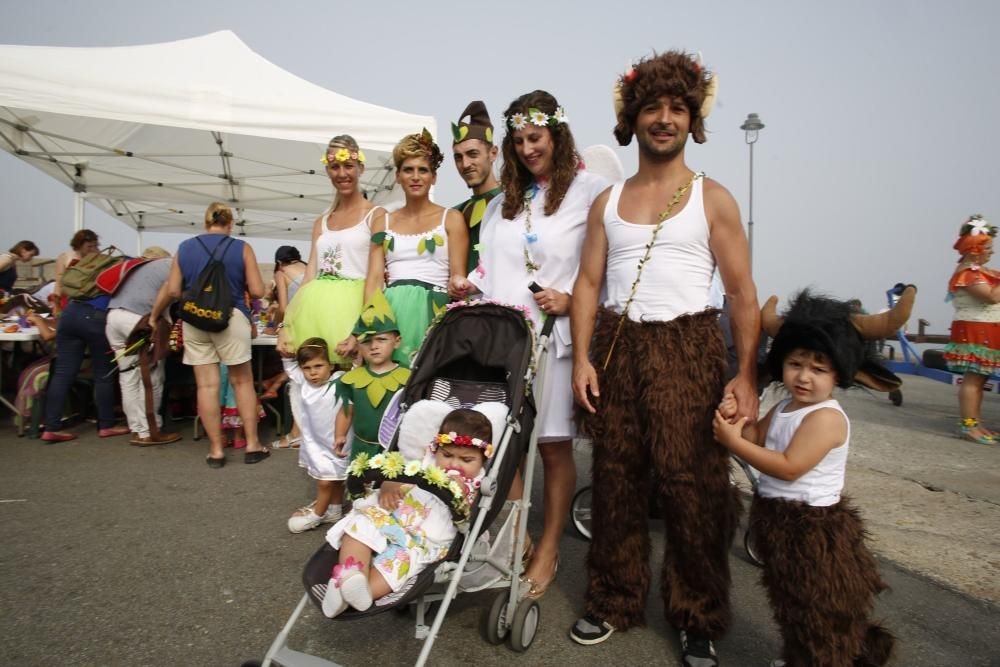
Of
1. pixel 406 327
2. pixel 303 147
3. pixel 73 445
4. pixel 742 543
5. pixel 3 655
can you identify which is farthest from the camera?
pixel 303 147

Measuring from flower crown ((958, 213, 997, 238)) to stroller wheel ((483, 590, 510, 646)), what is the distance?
6292mm

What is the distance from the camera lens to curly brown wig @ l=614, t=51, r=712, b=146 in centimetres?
231

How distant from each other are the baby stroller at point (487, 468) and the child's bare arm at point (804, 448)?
90 centimetres

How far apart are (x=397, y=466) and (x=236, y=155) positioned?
28.0 feet

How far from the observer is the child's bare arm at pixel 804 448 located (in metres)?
2.03

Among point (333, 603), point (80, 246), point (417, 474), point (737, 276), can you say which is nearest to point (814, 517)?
point (737, 276)

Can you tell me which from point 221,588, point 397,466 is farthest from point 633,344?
point 221,588

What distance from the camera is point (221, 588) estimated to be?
2.98 meters

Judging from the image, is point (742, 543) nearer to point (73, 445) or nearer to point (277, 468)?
point (277, 468)

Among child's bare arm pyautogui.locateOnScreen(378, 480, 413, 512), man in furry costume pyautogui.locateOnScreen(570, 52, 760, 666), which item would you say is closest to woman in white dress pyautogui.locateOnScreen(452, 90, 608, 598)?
man in furry costume pyautogui.locateOnScreen(570, 52, 760, 666)

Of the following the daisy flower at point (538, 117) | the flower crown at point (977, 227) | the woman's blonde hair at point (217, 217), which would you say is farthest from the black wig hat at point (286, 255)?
the flower crown at point (977, 227)

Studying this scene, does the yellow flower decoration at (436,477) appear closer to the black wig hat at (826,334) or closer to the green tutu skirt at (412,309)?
the green tutu skirt at (412,309)

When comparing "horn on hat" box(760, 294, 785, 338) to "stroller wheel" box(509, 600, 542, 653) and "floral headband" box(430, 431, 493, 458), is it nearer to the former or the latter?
"floral headband" box(430, 431, 493, 458)

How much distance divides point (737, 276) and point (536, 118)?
1220 mm
